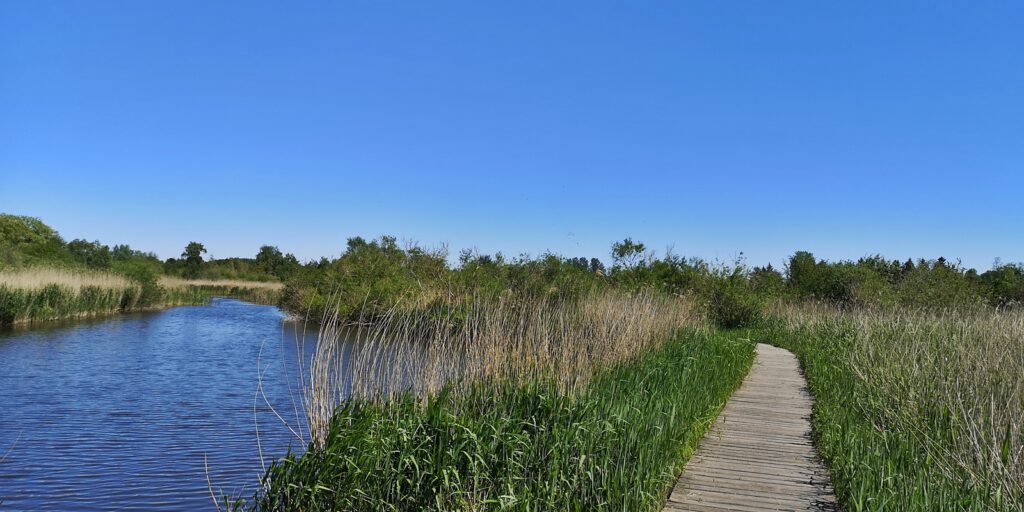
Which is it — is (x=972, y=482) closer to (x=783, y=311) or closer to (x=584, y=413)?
(x=584, y=413)

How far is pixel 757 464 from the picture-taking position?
614 centimetres

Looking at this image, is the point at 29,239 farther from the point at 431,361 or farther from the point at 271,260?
the point at 431,361

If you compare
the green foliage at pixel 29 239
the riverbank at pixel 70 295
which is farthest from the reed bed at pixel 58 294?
the green foliage at pixel 29 239

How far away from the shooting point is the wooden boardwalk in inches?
204

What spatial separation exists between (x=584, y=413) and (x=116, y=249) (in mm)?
86837

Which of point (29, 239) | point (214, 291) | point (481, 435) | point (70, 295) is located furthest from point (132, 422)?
point (29, 239)

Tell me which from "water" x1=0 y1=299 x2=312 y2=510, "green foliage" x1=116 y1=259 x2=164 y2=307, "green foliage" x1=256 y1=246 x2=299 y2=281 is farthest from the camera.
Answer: "green foliage" x1=256 y1=246 x2=299 y2=281

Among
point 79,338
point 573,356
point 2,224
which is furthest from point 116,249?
point 573,356

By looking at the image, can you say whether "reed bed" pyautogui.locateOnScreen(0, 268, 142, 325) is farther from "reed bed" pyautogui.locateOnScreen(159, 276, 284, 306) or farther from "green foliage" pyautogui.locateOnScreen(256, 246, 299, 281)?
"green foliage" pyautogui.locateOnScreen(256, 246, 299, 281)

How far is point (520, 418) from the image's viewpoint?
6137 mm

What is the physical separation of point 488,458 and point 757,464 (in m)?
2.50

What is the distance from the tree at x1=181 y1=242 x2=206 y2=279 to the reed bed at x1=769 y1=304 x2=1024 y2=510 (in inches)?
2754

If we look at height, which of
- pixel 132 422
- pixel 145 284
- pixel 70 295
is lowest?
pixel 132 422

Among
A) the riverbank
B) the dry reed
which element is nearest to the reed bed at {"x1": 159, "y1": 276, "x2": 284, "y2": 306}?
the riverbank
